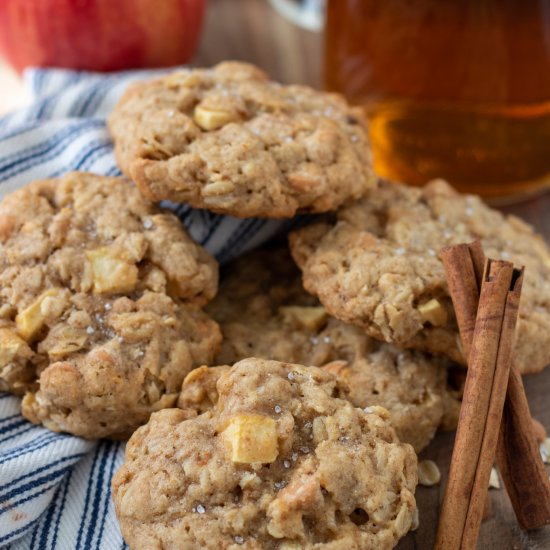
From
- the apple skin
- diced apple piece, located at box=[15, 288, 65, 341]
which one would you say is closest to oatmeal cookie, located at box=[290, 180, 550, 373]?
diced apple piece, located at box=[15, 288, 65, 341]

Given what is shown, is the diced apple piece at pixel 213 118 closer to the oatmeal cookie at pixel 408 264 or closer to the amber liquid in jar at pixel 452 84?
the oatmeal cookie at pixel 408 264

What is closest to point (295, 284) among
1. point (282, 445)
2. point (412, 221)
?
point (412, 221)

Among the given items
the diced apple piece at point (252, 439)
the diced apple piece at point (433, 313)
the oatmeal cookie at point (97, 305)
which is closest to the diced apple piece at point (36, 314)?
the oatmeal cookie at point (97, 305)

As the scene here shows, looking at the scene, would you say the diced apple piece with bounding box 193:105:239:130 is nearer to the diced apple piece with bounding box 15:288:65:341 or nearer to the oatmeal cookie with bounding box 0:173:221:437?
the oatmeal cookie with bounding box 0:173:221:437

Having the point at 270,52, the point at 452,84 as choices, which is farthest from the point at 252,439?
the point at 270,52

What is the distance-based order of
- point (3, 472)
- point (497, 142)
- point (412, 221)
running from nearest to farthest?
point (3, 472), point (412, 221), point (497, 142)

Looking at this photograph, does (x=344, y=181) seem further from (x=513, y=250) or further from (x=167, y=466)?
(x=167, y=466)
